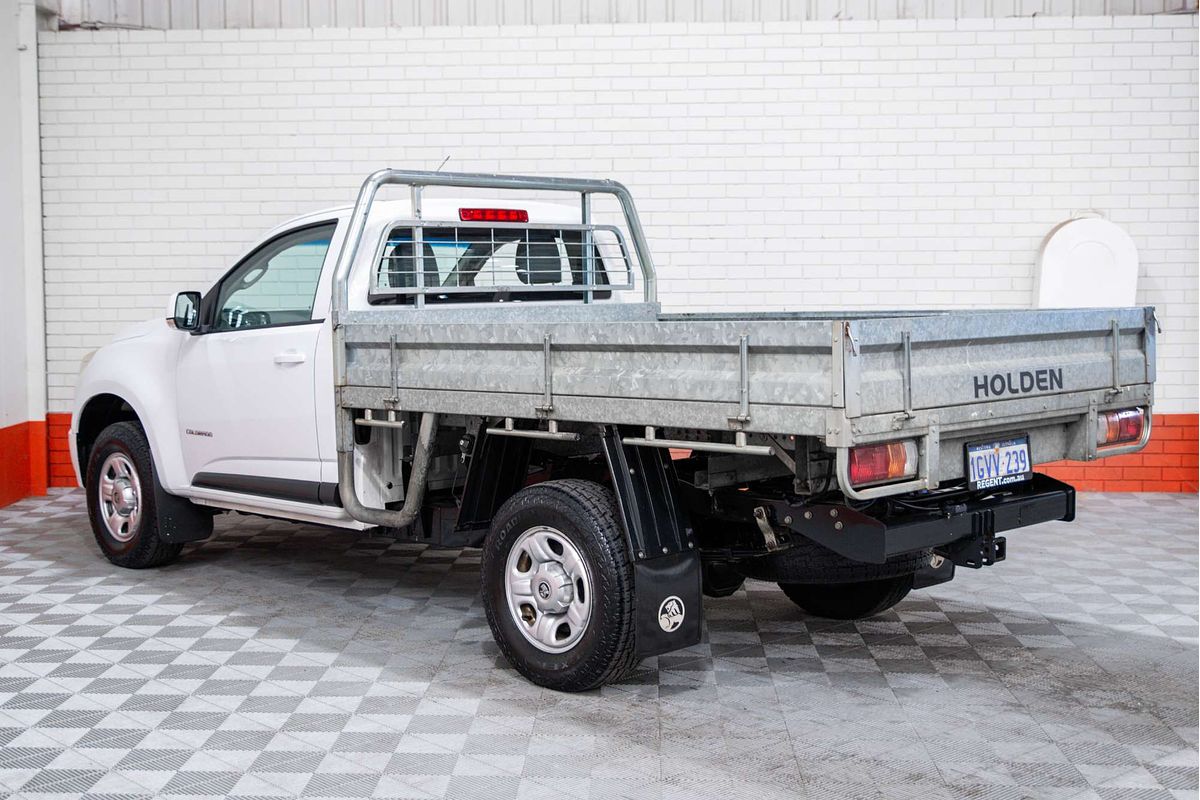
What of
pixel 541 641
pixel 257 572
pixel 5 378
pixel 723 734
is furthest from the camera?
pixel 5 378

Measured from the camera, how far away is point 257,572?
288 inches

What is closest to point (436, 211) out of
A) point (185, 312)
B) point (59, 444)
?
point (185, 312)

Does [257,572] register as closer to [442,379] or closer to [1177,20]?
[442,379]

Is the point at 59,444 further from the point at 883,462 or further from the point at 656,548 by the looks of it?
the point at 883,462

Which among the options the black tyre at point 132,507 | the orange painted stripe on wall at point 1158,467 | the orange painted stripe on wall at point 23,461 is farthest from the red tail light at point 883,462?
the orange painted stripe on wall at point 23,461

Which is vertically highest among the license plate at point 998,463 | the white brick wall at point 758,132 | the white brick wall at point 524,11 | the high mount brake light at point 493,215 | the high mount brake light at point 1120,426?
the white brick wall at point 524,11

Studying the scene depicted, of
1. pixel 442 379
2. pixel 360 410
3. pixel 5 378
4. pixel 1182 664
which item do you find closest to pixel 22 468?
pixel 5 378

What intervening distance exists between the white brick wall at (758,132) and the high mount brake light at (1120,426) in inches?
204

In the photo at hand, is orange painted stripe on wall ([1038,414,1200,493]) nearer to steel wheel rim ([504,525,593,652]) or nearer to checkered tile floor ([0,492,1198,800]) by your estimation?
checkered tile floor ([0,492,1198,800])

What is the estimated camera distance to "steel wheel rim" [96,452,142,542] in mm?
7258

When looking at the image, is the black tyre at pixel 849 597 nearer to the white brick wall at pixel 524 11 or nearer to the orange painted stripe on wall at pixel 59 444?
the white brick wall at pixel 524 11

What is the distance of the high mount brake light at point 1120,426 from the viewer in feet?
16.1

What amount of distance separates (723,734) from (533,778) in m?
0.76

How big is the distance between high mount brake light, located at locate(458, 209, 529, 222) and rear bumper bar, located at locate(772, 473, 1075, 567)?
224 centimetres
